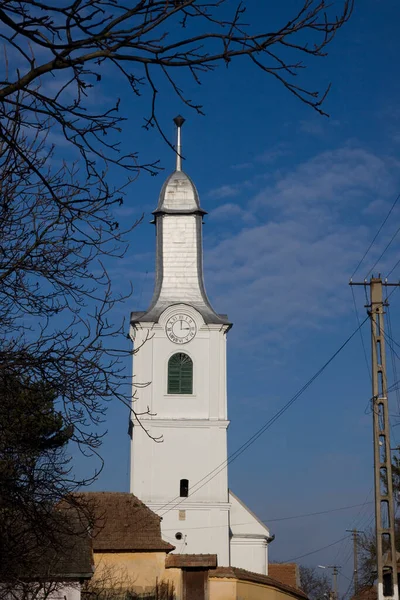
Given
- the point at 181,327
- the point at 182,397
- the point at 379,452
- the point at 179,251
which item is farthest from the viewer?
the point at 179,251

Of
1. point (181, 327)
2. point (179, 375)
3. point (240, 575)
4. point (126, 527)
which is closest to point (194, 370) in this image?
point (179, 375)

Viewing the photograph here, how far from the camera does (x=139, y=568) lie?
3394 cm

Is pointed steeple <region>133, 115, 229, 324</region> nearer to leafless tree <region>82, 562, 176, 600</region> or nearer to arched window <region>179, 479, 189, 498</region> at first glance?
arched window <region>179, 479, 189, 498</region>

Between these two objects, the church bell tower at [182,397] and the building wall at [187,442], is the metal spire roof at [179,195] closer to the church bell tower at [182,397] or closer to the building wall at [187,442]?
the church bell tower at [182,397]

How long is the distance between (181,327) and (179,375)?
7.75 ft

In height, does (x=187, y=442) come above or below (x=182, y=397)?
below

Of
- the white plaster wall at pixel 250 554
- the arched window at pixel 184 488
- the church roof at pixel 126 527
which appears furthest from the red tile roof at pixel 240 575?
the white plaster wall at pixel 250 554

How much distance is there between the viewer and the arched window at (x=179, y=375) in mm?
47531

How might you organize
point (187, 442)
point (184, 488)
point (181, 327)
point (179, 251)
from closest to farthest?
point (184, 488) < point (187, 442) < point (181, 327) < point (179, 251)

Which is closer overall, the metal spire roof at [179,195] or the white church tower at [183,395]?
the white church tower at [183,395]

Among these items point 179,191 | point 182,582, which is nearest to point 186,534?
point 182,582

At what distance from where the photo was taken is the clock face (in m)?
48.0

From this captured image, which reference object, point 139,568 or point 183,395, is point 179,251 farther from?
point 139,568

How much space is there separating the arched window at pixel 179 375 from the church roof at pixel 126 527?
8764mm
